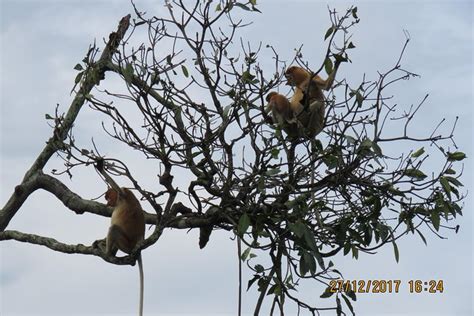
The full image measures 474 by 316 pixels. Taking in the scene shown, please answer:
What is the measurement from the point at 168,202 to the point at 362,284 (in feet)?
6.32

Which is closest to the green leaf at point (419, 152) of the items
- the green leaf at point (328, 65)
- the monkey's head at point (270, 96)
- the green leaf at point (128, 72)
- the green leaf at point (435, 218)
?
the green leaf at point (435, 218)

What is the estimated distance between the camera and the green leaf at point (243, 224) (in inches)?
209

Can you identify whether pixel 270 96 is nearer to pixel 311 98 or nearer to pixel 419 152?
pixel 311 98

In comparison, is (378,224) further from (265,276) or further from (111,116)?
(111,116)

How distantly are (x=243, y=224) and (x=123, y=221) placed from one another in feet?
4.63

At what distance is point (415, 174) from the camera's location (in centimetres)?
589

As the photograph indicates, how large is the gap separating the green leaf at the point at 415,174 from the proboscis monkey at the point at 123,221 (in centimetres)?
224

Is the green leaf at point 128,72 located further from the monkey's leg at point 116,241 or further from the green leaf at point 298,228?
the green leaf at point 298,228

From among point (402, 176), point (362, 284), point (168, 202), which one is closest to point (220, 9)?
point (168, 202)

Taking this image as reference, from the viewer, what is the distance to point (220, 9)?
5898 mm

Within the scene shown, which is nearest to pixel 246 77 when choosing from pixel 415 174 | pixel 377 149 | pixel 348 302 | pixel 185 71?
pixel 185 71

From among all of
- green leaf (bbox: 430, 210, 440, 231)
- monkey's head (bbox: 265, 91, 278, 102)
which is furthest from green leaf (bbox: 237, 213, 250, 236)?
monkey's head (bbox: 265, 91, 278, 102)

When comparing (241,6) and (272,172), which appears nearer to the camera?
(272,172)

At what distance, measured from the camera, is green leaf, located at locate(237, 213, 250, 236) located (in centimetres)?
530
